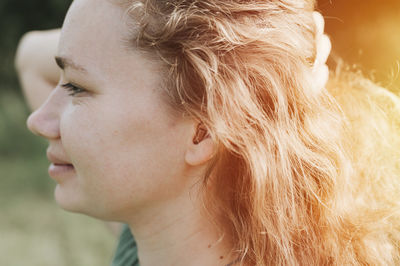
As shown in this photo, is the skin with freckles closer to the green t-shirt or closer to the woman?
the woman

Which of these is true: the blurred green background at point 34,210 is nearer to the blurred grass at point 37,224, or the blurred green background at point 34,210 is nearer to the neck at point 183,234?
the blurred grass at point 37,224

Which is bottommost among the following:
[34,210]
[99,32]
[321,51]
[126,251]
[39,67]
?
[34,210]

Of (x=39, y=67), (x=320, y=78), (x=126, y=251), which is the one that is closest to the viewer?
(x=320, y=78)

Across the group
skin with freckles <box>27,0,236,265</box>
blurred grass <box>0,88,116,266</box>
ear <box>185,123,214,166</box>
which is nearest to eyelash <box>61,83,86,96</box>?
skin with freckles <box>27,0,236,265</box>

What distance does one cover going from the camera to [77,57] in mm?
1285

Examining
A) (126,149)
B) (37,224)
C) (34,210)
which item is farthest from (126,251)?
(34,210)

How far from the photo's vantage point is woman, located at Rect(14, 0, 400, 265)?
1.25 m

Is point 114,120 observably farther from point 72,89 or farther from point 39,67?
point 39,67

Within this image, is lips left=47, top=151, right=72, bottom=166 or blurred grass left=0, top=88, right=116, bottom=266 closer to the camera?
lips left=47, top=151, right=72, bottom=166

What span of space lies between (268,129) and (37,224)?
9.89ft

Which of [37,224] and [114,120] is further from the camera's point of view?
[37,224]

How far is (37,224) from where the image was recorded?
3912 millimetres

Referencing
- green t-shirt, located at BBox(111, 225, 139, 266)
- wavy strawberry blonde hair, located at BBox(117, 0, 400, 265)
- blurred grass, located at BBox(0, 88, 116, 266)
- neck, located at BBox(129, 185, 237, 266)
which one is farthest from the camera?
blurred grass, located at BBox(0, 88, 116, 266)

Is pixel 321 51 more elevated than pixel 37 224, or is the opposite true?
pixel 321 51
